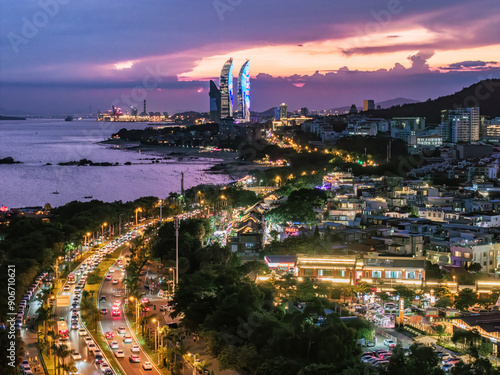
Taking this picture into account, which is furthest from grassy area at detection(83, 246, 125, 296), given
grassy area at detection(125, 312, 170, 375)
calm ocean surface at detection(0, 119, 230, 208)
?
calm ocean surface at detection(0, 119, 230, 208)

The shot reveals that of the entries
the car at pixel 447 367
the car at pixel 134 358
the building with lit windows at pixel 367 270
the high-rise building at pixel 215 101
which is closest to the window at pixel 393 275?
the building with lit windows at pixel 367 270

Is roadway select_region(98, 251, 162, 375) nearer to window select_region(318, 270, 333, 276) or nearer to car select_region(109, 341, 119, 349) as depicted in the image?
car select_region(109, 341, 119, 349)

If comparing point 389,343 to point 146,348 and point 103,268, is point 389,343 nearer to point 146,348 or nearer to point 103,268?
point 146,348

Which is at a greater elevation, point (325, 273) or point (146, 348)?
point (325, 273)

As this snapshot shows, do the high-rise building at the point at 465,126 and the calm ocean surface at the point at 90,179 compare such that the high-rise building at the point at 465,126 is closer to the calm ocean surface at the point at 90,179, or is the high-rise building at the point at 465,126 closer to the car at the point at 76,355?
the calm ocean surface at the point at 90,179

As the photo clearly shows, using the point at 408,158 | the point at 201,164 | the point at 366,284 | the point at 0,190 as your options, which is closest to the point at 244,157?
the point at 201,164

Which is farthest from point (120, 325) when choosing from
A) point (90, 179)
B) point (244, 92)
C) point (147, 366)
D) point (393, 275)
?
point (244, 92)
